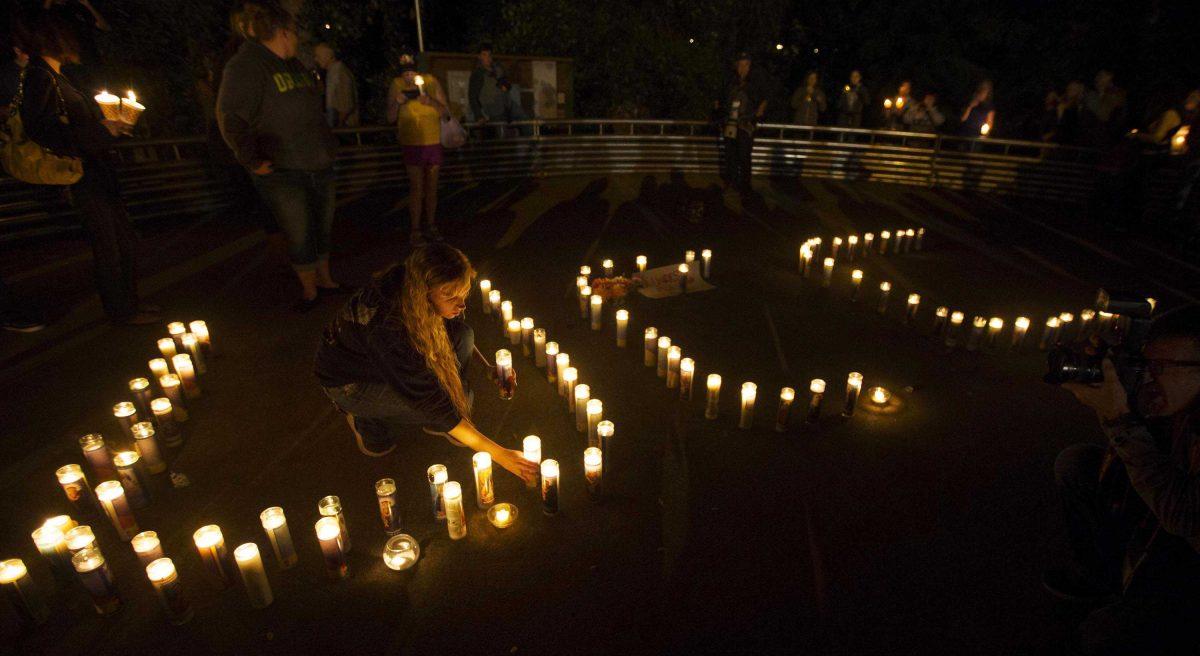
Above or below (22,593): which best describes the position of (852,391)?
above

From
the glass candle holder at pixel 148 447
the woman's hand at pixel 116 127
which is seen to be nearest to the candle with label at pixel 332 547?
the glass candle holder at pixel 148 447

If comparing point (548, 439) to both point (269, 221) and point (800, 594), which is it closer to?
point (800, 594)

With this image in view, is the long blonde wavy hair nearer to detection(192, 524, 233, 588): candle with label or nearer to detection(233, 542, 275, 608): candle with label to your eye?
detection(233, 542, 275, 608): candle with label

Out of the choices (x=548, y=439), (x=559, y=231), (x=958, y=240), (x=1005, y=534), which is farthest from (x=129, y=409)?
(x=958, y=240)

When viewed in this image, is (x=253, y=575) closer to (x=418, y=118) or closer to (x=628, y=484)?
(x=628, y=484)

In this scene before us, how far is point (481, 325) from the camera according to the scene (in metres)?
4.84

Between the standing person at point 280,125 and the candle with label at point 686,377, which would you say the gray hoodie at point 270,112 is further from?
the candle with label at point 686,377

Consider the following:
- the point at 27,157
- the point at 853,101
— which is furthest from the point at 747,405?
the point at 853,101

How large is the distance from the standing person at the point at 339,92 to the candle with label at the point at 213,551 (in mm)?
8250

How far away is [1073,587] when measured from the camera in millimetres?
2428

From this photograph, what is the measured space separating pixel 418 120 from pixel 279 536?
15.1 ft

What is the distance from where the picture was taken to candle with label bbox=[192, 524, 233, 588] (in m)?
2.35

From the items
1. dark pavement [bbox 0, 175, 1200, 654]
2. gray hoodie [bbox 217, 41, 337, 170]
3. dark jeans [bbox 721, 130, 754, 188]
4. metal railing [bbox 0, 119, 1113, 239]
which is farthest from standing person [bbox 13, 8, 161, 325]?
dark jeans [bbox 721, 130, 754, 188]

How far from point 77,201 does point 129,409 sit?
171 cm
